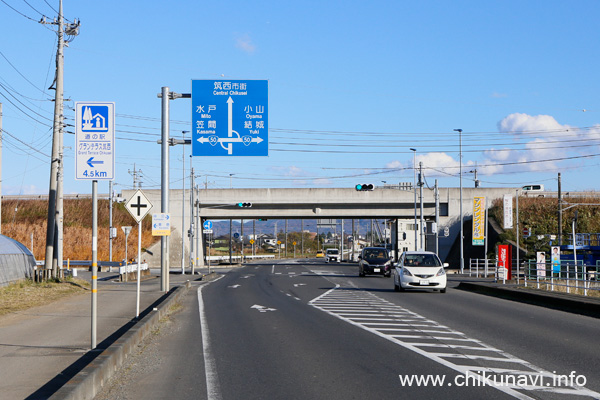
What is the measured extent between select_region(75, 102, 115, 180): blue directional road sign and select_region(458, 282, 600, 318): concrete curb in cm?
1338

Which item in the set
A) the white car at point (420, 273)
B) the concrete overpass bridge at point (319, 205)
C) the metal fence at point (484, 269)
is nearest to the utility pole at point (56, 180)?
the white car at point (420, 273)

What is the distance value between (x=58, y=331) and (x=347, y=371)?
24.5 ft

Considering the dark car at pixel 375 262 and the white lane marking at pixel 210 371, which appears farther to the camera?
the dark car at pixel 375 262

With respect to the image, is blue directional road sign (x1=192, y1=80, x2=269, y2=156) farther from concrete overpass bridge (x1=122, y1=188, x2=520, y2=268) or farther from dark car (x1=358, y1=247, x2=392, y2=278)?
concrete overpass bridge (x1=122, y1=188, x2=520, y2=268)

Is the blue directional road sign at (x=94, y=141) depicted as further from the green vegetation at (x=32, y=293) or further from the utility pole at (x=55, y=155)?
the utility pole at (x=55, y=155)

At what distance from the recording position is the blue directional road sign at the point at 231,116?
85.1ft

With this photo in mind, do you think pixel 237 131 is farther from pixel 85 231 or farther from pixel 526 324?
pixel 85 231

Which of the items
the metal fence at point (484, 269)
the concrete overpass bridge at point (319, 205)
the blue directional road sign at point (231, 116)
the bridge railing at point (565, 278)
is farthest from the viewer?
the concrete overpass bridge at point (319, 205)

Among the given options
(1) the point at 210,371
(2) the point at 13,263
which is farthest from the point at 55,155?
(1) the point at 210,371

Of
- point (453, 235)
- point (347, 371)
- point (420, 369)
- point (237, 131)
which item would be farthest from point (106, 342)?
point (453, 235)

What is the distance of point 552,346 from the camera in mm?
12281

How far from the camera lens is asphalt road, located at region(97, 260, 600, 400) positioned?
8.55 m
